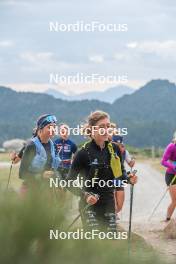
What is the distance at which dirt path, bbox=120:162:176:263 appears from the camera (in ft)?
37.7

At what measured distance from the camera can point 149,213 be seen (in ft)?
59.2

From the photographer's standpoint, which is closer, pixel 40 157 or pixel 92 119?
pixel 92 119

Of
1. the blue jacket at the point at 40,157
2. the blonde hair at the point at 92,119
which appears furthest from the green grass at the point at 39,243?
the blue jacket at the point at 40,157

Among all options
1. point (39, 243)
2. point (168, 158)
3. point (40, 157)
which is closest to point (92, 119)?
point (40, 157)

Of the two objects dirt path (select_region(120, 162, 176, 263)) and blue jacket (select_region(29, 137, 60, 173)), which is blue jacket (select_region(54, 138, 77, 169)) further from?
blue jacket (select_region(29, 137, 60, 173))

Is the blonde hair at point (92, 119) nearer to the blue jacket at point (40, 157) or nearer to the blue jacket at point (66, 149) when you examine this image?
the blue jacket at point (40, 157)

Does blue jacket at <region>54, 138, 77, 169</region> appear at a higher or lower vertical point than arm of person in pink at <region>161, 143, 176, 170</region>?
higher

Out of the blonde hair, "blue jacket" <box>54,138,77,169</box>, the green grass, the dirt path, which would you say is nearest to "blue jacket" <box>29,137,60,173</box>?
the blonde hair

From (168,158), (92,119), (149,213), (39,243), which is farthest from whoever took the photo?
(149,213)

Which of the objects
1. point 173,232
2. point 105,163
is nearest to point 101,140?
point 105,163

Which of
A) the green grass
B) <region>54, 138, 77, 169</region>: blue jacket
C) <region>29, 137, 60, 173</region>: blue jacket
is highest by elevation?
<region>54, 138, 77, 169</region>: blue jacket

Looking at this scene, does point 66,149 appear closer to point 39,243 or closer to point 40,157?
point 40,157

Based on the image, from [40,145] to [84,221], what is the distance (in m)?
2.11

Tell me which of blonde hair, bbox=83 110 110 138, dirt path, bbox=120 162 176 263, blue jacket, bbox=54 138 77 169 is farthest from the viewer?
blue jacket, bbox=54 138 77 169
